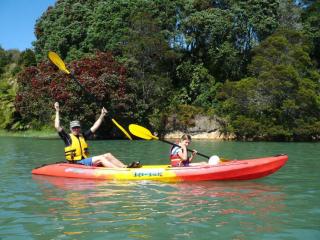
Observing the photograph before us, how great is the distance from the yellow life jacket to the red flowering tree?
1613 cm

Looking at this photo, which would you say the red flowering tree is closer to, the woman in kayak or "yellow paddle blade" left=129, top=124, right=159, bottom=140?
"yellow paddle blade" left=129, top=124, right=159, bottom=140

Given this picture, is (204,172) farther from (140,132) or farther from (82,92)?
(82,92)

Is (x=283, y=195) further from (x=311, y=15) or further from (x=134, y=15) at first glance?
(x=311, y=15)

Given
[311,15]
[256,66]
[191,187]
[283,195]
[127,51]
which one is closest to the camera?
[283,195]

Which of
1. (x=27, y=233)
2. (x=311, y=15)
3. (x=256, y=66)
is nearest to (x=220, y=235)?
(x=27, y=233)

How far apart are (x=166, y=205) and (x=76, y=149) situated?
10.9ft

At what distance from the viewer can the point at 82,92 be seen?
26141mm

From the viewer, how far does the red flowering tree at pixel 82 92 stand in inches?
1027

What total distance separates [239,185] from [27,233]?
424 cm

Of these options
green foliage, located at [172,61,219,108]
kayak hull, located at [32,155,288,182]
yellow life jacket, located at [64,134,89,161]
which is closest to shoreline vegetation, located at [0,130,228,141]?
green foliage, located at [172,61,219,108]

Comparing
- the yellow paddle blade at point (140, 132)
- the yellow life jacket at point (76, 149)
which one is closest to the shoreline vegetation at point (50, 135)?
the yellow paddle blade at point (140, 132)

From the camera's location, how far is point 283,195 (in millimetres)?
7133

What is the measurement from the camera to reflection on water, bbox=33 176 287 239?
5246 millimetres

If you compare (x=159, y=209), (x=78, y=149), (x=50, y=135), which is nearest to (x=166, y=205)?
(x=159, y=209)
